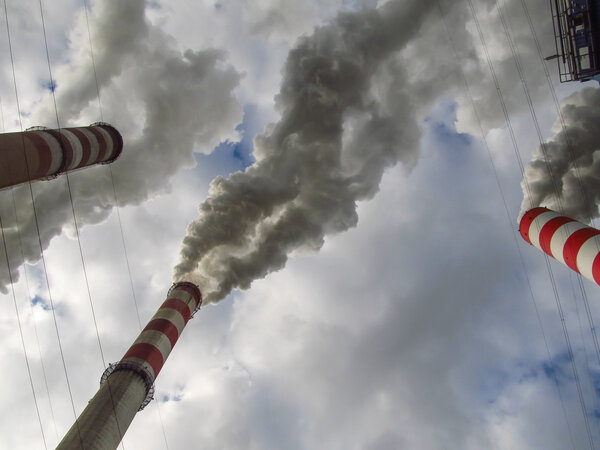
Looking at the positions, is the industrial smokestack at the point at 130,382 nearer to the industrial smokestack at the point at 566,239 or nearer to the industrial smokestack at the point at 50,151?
the industrial smokestack at the point at 50,151

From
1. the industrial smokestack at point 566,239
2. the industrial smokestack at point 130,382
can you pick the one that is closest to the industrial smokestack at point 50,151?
the industrial smokestack at point 130,382

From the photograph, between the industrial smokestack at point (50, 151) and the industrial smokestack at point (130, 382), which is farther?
the industrial smokestack at point (130, 382)

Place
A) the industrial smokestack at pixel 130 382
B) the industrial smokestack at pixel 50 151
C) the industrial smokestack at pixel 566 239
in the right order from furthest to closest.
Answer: the industrial smokestack at pixel 566 239, the industrial smokestack at pixel 130 382, the industrial smokestack at pixel 50 151

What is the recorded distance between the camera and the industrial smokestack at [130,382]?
37.0 feet

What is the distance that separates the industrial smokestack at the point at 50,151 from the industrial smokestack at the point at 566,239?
17.8 metres

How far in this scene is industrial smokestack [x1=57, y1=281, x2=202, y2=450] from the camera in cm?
1128

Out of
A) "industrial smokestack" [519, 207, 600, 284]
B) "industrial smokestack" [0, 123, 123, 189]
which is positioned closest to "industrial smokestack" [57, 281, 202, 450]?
"industrial smokestack" [0, 123, 123, 189]

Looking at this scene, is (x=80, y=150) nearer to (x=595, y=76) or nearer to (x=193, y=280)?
(x=193, y=280)

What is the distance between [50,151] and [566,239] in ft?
60.4

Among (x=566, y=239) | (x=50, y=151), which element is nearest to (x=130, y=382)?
(x=50, y=151)

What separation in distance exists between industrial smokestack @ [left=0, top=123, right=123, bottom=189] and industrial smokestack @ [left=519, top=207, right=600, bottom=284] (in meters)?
17.8

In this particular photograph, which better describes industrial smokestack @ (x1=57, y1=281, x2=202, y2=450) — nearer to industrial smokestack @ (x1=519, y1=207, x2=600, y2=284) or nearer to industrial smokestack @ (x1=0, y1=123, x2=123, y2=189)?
industrial smokestack @ (x1=0, y1=123, x2=123, y2=189)

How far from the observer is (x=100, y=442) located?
1112cm

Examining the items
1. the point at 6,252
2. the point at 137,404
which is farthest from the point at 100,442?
the point at 6,252
